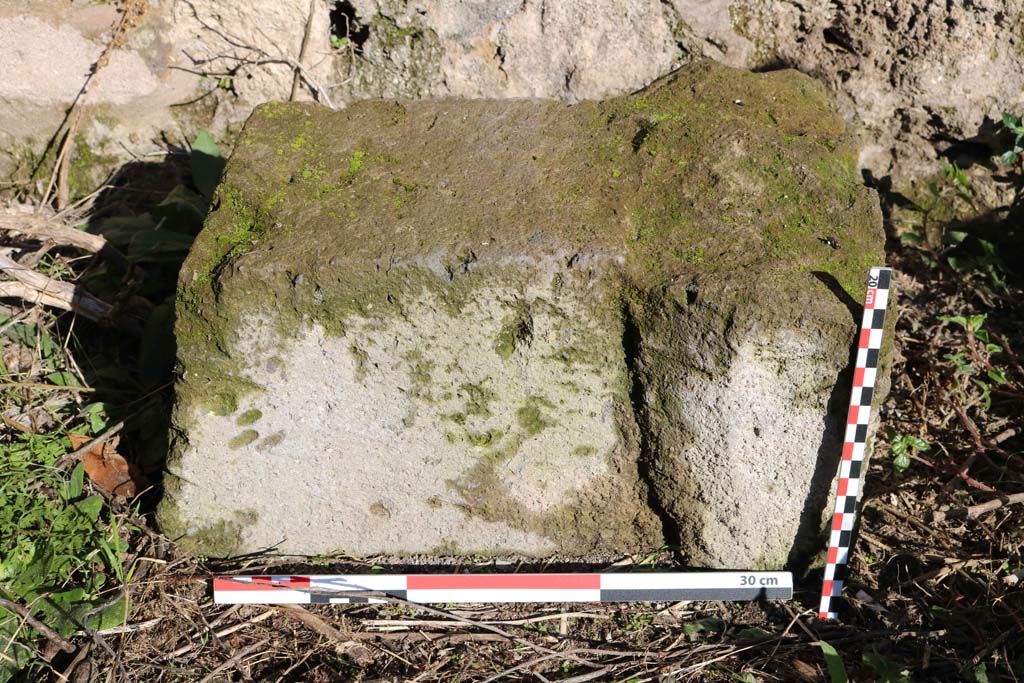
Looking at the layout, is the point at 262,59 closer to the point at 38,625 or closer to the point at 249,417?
the point at 249,417

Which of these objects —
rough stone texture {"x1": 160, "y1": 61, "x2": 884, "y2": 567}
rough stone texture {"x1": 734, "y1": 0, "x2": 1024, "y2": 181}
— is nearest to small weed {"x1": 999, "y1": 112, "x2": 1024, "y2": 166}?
rough stone texture {"x1": 734, "y1": 0, "x2": 1024, "y2": 181}

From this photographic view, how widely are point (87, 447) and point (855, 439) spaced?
2.10 meters

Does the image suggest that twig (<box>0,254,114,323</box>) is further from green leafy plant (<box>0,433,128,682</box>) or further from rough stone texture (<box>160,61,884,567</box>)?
rough stone texture (<box>160,61,884,567</box>)

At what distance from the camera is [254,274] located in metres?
2.04

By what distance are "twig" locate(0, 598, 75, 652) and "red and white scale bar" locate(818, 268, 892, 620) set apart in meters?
1.93

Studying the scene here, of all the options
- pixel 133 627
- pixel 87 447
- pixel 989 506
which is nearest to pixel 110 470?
pixel 87 447

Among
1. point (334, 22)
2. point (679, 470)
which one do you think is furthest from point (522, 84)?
point (679, 470)

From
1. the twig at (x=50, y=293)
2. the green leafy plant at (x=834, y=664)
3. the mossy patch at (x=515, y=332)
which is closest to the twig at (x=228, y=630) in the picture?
the mossy patch at (x=515, y=332)

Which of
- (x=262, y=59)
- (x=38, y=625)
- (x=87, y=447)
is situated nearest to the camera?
(x=38, y=625)

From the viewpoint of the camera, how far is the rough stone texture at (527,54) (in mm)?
2775

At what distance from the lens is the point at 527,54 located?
111 inches

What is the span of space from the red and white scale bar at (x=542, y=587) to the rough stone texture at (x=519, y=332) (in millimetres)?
76

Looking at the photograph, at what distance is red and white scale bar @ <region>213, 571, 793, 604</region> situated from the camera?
2295 millimetres

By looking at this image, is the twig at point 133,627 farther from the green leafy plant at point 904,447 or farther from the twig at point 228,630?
the green leafy plant at point 904,447
